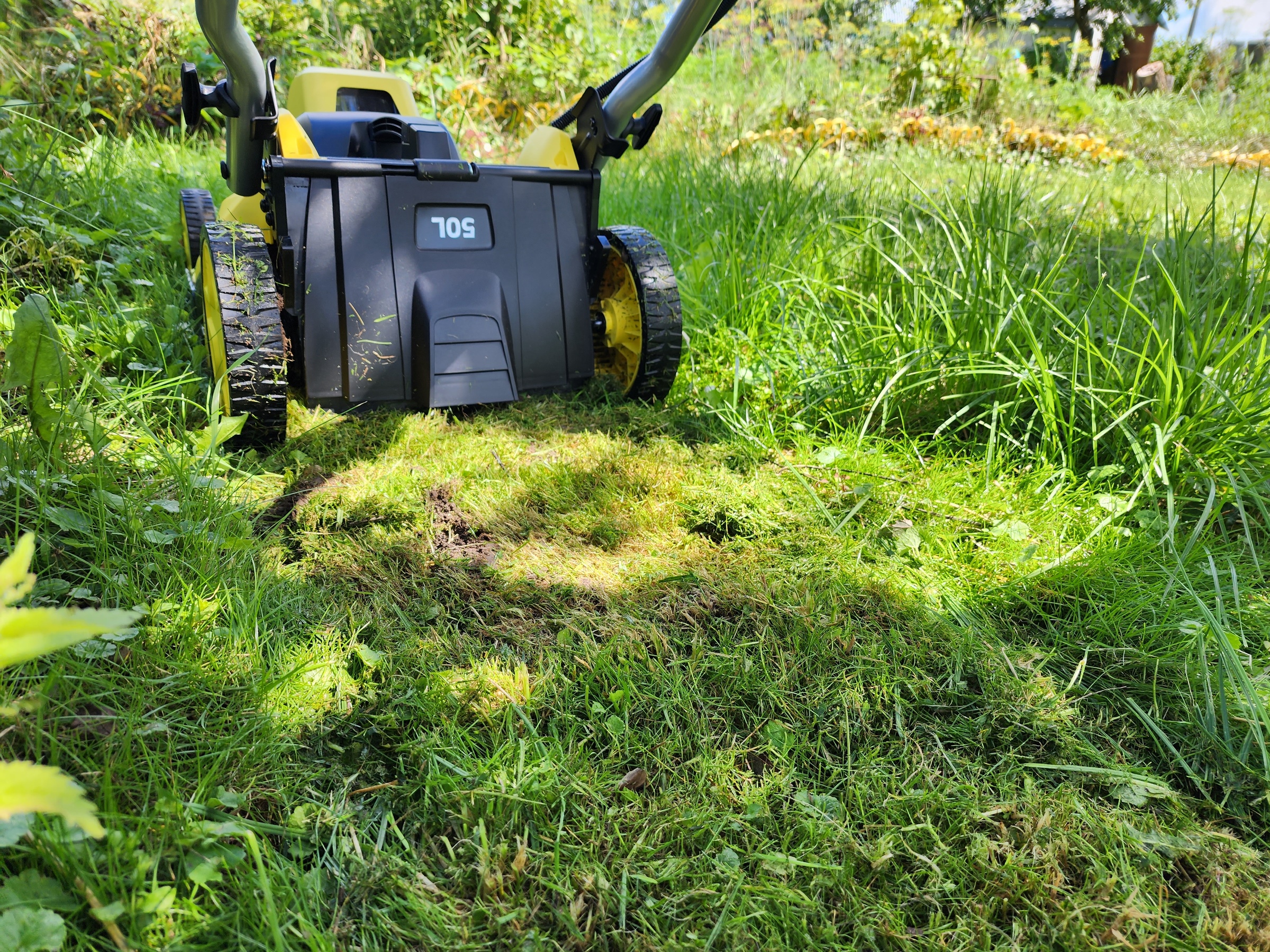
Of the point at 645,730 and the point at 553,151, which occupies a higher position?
the point at 553,151

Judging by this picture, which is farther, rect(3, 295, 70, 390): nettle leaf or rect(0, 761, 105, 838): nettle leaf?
rect(3, 295, 70, 390): nettle leaf

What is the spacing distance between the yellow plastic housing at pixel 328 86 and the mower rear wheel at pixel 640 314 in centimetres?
103

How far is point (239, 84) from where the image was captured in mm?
2062

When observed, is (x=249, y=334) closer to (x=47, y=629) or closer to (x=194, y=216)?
(x=194, y=216)

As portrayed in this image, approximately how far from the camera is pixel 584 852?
1127 millimetres

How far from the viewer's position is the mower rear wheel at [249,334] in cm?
198

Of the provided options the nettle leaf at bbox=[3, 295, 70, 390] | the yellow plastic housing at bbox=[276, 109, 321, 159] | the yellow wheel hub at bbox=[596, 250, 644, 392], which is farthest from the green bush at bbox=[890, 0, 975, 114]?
the nettle leaf at bbox=[3, 295, 70, 390]

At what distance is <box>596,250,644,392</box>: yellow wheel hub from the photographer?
2.56 meters

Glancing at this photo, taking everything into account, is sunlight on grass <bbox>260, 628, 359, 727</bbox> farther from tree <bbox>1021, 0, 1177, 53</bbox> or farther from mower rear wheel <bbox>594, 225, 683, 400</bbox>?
tree <bbox>1021, 0, 1177, 53</bbox>

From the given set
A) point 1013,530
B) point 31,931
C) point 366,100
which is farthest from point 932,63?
point 31,931

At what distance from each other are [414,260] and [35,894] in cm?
175

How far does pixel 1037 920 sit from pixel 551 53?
21.3 ft

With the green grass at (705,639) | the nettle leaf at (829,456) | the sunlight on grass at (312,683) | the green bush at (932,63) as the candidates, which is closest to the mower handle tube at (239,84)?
the green grass at (705,639)

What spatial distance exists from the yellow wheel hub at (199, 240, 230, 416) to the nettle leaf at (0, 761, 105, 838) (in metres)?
1.44
